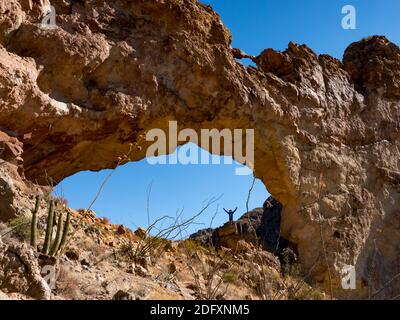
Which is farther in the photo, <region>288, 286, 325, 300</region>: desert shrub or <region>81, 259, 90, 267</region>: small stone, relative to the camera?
<region>81, 259, 90, 267</region>: small stone

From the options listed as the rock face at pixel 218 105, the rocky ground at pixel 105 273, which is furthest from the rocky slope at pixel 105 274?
the rock face at pixel 218 105

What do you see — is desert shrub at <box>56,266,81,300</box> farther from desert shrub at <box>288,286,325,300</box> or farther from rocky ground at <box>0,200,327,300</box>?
desert shrub at <box>288,286,325,300</box>

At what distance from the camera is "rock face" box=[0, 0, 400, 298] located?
6566 millimetres

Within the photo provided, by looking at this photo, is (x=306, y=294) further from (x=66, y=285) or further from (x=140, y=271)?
(x=66, y=285)

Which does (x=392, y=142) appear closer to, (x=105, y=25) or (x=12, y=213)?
(x=105, y=25)

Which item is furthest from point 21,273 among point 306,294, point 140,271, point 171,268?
point 171,268

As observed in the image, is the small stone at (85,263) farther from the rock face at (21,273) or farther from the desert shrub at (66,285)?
the rock face at (21,273)

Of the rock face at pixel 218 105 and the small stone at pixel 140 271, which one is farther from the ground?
the rock face at pixel 218 105

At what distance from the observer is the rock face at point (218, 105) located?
21.5 ft

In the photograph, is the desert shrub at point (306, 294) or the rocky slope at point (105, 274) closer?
the rocky slope at point (105, 274)

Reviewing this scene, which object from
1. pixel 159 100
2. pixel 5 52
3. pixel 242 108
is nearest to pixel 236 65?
pixel 242 108

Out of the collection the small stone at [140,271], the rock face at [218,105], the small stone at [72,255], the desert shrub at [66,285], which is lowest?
the desert shrub at [66,285]

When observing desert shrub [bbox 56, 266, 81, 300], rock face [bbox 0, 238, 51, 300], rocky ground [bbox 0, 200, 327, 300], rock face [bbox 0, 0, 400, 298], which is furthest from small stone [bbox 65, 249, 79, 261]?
rock face [bbox 0, 238, 51, 300]

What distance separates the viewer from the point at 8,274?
309cm
